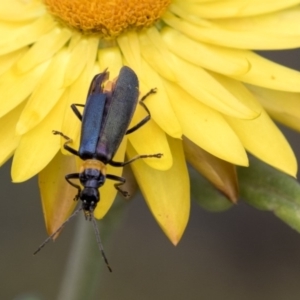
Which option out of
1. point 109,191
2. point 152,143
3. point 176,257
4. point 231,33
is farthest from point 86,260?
point 176,257

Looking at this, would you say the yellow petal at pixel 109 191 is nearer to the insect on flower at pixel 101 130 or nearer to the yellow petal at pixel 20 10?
the insect on flower at pixel 101 130

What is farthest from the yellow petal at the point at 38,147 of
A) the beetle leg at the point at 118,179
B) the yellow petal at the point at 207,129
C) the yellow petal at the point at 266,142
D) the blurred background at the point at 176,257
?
the blurred background at the point at 176,257

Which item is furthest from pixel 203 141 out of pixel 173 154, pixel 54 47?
pixel 54 47

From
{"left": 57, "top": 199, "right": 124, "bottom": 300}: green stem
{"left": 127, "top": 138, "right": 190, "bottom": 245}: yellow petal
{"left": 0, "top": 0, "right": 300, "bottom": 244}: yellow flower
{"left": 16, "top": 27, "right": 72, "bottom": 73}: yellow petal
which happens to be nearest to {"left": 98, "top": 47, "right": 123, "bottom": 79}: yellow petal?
{"left": 0, "top": 0, "right": 300, "bottom": 244}: yellow flower

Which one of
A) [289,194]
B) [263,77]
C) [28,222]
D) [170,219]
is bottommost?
[28,222]

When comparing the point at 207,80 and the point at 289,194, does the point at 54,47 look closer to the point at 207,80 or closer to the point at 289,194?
the point at 207,80

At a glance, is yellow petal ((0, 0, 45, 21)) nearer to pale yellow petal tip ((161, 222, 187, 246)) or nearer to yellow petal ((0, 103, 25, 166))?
yellow petal ((0, 103, 25, 166))
